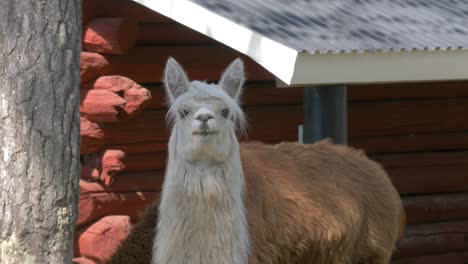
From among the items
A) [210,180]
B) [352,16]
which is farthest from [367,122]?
[210,180]

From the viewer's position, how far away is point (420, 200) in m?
11.9

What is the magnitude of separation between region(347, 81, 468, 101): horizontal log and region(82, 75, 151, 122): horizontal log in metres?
2.34

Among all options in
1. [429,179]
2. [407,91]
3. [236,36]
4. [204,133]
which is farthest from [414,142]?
[204,133]

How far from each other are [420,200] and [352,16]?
309 cm

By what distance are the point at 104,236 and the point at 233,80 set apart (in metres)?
2.14

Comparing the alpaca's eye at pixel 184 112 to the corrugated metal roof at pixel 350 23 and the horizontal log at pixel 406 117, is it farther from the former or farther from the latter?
the horizontal log at pixel 406 117

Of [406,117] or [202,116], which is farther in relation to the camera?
[406,117]

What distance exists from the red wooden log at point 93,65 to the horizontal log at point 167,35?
429 millimetres

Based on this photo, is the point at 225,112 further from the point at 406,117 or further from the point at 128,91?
the point at 406,117

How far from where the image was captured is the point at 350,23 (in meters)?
9.14

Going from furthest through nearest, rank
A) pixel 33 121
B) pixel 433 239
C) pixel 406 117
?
pixel 433 239 < pixel 406 117 < pixel 33 121

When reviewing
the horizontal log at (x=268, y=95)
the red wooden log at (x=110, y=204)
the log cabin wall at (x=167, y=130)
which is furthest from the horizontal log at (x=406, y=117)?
the red wooden log at (x=110, y=204)

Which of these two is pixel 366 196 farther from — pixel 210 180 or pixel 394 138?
pixel 394 138

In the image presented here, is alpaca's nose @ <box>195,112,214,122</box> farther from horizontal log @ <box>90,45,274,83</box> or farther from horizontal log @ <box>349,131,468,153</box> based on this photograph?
horizontal log @ <box>349,131,468,153</box>
